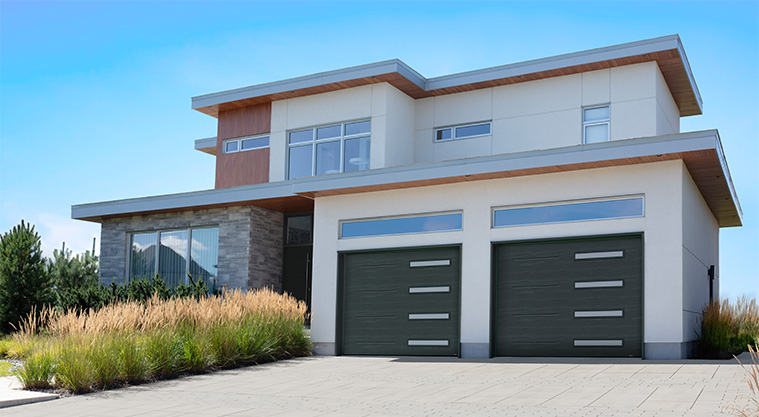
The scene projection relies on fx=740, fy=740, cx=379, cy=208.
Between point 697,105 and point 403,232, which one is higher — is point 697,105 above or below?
above

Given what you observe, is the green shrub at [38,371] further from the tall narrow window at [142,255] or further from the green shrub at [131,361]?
the tall narrow window at [142,255]

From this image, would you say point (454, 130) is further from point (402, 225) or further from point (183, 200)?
point (183, 200)

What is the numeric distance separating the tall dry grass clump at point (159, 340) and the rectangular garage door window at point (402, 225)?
214cm

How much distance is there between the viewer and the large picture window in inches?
803

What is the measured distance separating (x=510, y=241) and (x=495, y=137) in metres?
5.36

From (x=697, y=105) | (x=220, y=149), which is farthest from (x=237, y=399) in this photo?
(x=697, y=105)

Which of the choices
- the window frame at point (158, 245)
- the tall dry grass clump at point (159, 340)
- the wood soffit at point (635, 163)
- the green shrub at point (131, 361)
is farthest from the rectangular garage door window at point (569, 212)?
the window frame at point (158, 245)

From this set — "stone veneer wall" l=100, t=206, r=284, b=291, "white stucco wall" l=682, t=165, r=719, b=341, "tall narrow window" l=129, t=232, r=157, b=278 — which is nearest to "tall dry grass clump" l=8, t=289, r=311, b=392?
"stone veneer wall" l=100, t=206, r=284, b=291

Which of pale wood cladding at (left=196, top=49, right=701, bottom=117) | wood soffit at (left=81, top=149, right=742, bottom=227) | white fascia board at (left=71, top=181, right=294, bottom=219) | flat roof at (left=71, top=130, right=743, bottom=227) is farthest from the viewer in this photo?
white fascia board at (left=71, top=181, right=294, bottom=219)

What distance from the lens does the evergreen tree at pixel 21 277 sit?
19016 mm

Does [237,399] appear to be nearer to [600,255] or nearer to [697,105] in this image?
[600,255]

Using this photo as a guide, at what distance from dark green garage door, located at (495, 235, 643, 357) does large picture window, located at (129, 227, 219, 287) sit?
355 inches

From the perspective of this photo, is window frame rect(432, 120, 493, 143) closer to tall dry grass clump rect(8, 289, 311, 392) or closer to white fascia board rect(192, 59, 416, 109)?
white fascia board rect(192, 59, 416, 109)

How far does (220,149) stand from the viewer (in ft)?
73.6
